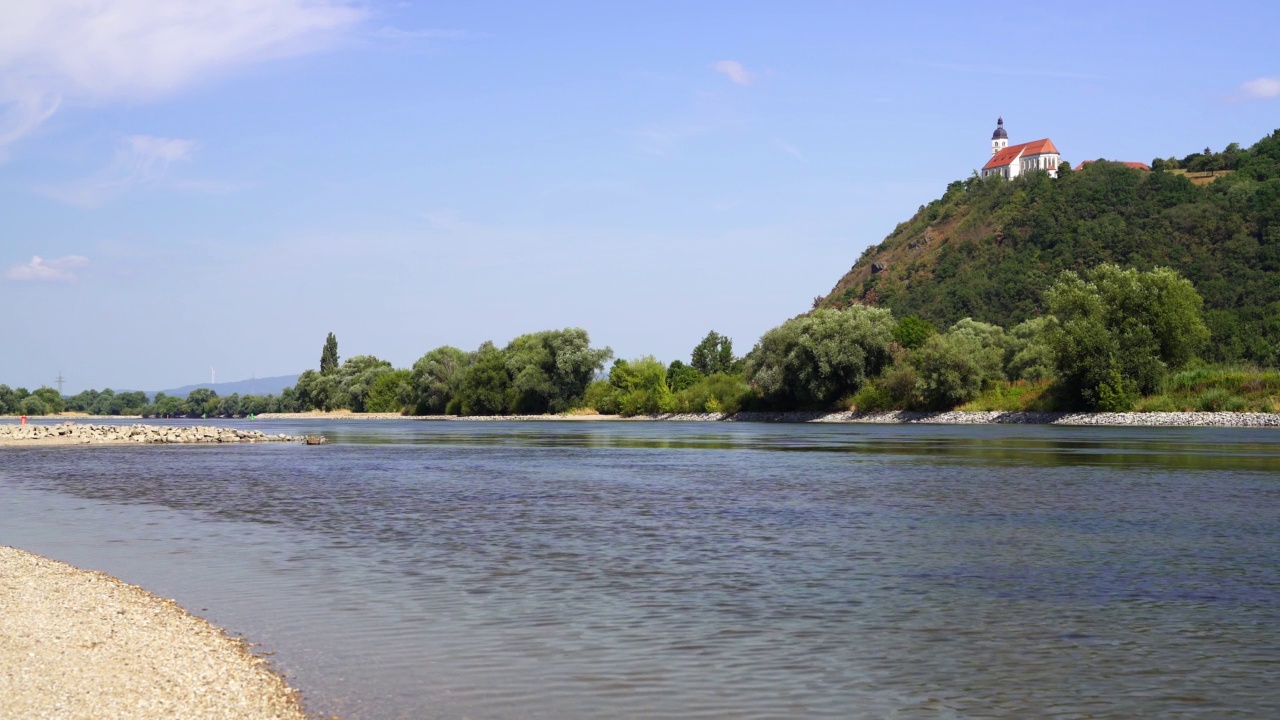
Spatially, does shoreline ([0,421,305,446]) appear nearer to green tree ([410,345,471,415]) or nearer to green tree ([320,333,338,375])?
green tree ([410,345,471,415])

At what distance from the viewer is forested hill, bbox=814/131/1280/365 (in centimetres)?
12988

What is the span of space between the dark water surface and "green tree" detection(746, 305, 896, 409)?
6082 cm

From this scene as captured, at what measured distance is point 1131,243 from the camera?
14562 cm

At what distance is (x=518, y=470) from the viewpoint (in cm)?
4447

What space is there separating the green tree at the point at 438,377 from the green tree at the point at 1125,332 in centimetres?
8542

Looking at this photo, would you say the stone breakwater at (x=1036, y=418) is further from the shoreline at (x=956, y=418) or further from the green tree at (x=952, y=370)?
the green tree at (x=952, y=370)

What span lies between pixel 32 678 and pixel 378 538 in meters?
12.3

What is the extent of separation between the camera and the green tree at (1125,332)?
263 ft

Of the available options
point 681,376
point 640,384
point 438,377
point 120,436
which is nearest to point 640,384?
point 640,384

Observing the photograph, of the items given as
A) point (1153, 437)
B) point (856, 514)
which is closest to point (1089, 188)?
point (1153, 437)

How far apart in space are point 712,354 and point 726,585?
141044mm

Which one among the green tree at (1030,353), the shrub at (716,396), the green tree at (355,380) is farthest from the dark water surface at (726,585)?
the green tree at (355,380)

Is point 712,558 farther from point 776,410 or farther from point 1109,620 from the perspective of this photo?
point 776,410

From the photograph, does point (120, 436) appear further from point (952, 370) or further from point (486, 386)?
point (952, 370)
